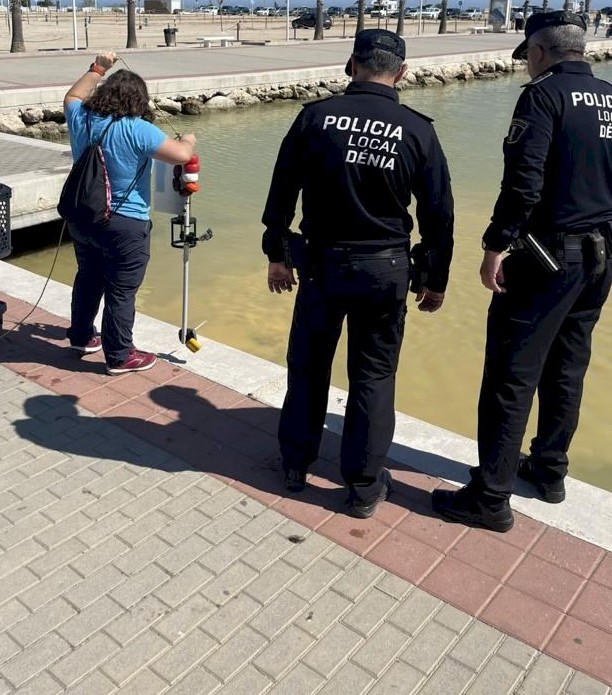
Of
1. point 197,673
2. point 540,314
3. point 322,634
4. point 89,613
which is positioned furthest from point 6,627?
point 540,314

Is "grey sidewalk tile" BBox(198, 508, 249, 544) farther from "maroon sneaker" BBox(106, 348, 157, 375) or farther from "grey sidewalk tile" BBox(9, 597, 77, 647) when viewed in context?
"maroon sneaker" BBox(106, 348, 157, 375)

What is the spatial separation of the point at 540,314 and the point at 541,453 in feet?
2.68

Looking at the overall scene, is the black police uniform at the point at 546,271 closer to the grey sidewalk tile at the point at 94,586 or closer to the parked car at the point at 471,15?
the grey sidewalk tile at the point at 94,586

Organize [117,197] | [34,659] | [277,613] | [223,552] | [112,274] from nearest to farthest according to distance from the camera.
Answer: [34,659]
[277,613]
[223,552]
[117,197]
[112,274]

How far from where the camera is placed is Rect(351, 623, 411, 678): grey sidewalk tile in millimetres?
2729

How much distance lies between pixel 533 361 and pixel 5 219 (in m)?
3.18

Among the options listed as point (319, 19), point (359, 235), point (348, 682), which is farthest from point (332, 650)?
point (319, 19)

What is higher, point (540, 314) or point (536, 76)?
point (536, 76)

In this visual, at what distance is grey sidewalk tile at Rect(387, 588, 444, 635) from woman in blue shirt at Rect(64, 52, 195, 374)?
2.44m

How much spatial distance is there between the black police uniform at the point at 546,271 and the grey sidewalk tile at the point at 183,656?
140 cm

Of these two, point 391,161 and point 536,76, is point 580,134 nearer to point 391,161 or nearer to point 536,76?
point 536,76

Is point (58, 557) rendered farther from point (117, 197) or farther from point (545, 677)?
point (117, 197)

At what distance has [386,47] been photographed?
3074 millimetres

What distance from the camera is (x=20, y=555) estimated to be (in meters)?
3.20
